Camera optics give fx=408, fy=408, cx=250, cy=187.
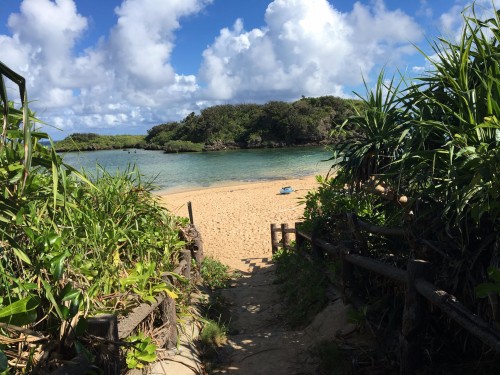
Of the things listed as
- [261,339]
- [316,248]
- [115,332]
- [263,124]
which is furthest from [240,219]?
[263,124]

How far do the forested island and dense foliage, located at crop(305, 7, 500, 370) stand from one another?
54566 mm

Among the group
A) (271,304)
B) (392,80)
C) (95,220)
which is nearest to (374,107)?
(392,80)

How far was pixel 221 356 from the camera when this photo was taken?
411cm

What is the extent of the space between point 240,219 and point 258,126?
5909 cm

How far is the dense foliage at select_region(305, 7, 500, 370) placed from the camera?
7.70 feet

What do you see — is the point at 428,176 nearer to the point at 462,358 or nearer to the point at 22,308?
the point at 462,358

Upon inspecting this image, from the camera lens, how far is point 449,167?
2561 millimetres

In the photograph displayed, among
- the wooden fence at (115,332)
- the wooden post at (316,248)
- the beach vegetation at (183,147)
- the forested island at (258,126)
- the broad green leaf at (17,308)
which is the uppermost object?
the forested island at (258,126)

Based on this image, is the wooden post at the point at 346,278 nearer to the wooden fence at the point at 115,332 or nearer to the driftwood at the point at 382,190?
the driftwood at the point at 382,190

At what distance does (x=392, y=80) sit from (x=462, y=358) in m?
2.38

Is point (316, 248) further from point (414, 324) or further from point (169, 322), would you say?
point (414, 324)

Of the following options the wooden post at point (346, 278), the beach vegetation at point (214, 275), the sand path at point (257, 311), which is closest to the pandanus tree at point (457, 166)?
the wooden post at point (346, 278)

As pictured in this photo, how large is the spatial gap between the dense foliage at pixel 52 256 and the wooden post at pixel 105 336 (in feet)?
0.25

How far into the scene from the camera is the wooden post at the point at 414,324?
2.73 metres
